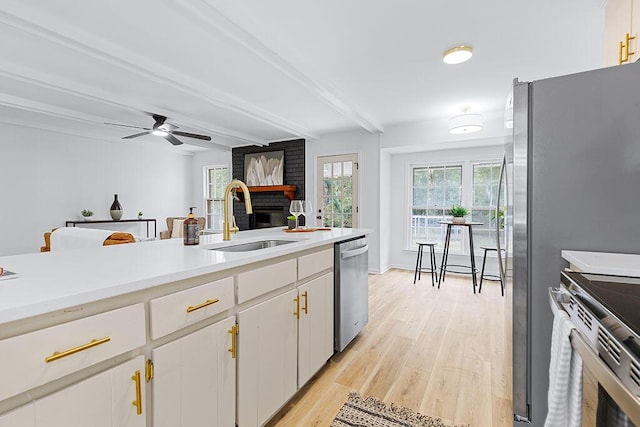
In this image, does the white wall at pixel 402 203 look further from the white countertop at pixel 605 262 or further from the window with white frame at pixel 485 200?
the white countertop at pixel 605 262

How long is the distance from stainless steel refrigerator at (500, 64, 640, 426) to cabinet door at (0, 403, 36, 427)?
1791 mm

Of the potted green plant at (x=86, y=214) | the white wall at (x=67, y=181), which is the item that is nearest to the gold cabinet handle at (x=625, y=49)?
the potted green plant at (x=86, y=214)

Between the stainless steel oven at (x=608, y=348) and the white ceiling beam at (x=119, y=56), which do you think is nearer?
the stainless steel oven at (x=608, y=348)

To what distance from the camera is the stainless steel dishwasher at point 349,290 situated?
2.16m

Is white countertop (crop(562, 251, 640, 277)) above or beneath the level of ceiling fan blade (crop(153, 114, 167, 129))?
beneath

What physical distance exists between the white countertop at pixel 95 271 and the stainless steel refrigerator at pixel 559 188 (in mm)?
1176

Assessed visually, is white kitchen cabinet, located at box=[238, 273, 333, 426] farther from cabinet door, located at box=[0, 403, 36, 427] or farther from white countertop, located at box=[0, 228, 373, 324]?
cabinet door, located at box=[0, 403, 36, 427]

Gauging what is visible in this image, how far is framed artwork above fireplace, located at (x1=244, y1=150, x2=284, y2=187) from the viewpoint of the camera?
6011 mm

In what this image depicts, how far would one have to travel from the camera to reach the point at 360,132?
519cm

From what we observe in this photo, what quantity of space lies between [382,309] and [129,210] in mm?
5630

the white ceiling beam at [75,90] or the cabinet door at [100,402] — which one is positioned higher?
the white ceiling beam at [75,90]

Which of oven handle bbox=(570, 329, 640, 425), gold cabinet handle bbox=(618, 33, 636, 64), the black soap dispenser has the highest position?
gold cabinet handle bbox=(618, 33, 636, 64)

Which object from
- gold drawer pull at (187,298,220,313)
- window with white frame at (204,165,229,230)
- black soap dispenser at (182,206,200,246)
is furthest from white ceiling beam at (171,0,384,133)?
window with white frame at (204,165,229,230)

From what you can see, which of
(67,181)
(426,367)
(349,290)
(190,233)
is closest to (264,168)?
(67,181)
